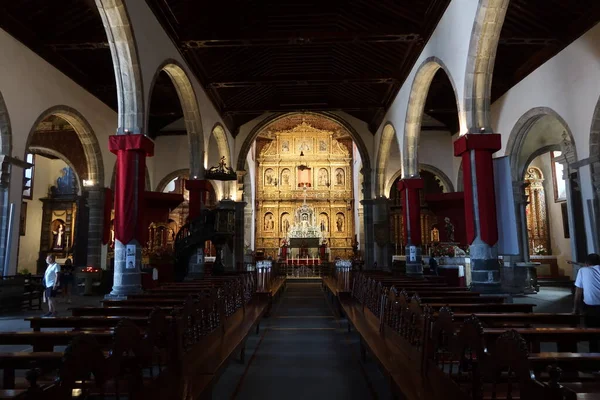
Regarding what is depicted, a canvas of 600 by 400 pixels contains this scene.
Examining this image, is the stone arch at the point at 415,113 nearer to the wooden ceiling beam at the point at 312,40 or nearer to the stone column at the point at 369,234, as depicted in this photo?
the wooden ceiling beam at the point at 312,40

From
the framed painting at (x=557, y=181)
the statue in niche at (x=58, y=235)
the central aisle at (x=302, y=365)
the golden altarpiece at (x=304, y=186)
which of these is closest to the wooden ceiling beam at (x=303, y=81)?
the central aisle at (x=302, y=365)

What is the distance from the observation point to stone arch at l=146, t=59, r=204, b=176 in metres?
10.4

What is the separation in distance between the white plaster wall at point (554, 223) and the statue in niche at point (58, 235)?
19452 millimetres

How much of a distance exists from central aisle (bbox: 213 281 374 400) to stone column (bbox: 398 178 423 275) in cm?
466

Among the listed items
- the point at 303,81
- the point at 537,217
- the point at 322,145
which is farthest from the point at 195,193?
the point at 322,145

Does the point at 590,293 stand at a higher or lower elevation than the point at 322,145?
lower

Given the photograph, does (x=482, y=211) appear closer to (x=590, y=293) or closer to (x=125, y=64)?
(x=590, y=293)

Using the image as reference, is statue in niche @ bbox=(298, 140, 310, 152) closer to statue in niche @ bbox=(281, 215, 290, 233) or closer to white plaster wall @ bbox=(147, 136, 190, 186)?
statue in niche @ bbox=(281, 215, 290, 233)

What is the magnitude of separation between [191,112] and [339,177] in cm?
1429

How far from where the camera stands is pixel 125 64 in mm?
7383

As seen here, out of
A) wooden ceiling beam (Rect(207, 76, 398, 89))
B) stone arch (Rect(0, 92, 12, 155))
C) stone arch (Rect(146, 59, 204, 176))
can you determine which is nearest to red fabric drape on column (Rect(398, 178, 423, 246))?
wooden ceiling beam (Rect(207, 76, 398, 89))

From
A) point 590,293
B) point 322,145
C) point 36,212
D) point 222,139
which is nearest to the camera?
point 590,293

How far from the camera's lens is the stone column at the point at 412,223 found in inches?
459

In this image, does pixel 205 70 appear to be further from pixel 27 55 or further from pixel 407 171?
pixel 407 171
